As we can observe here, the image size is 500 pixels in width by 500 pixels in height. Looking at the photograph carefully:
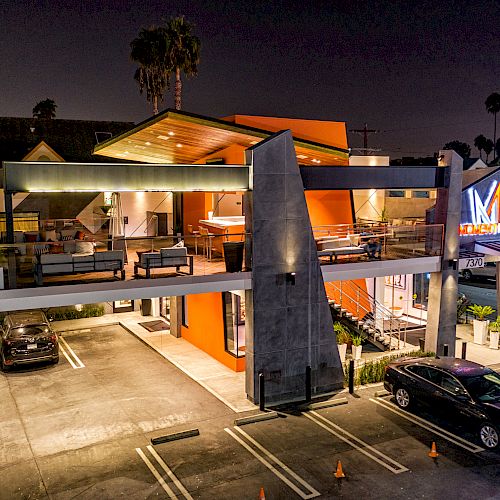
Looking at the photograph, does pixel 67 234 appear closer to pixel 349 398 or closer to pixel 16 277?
pixel 16 277

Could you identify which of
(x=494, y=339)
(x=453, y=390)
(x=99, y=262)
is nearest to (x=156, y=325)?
(x=99, y=262)

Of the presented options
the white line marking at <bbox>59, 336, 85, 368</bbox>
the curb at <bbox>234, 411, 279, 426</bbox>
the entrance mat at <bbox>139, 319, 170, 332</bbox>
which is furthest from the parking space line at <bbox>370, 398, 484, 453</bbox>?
the entrance mat at <bbox>139, 319, 170, 332</bbox>

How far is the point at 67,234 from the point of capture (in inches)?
823

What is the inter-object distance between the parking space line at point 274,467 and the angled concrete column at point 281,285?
204 cm

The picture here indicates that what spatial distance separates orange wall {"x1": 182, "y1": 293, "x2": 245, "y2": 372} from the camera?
1792 cm

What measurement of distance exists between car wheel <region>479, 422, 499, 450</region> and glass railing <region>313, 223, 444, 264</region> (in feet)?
20.0

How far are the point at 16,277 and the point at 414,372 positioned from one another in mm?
9938

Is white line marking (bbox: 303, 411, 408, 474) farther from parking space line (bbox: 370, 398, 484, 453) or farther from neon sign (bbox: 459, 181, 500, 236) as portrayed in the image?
neon sign (bbox: 459, 181, 500, 236)

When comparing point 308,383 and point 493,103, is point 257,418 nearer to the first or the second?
point 308,383

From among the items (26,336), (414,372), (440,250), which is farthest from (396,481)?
(26,336)

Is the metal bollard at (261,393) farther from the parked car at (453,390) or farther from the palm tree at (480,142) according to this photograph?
the palm tree at (480,142)

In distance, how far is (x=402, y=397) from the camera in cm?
1440

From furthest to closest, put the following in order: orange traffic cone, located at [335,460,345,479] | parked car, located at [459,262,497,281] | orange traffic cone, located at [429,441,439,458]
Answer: parked car, located at [459,262,497,281] → orange traffic cone, located at [429,441,439,458] → orange traffic cone, located at [335,460,345,479]

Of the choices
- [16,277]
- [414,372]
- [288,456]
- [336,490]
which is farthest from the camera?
[414,372]
